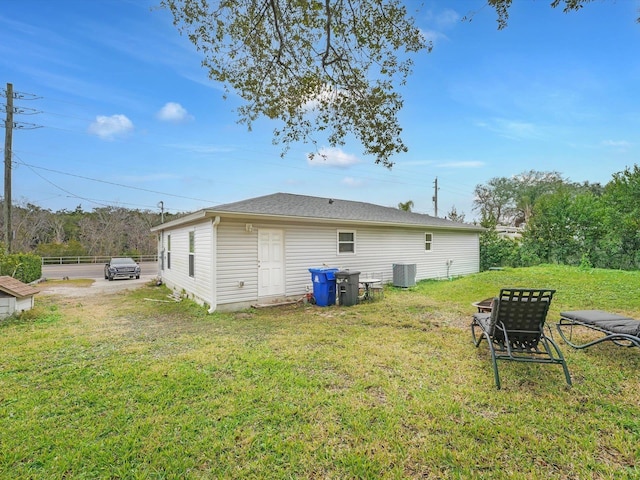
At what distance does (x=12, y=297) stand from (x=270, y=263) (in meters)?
5.54

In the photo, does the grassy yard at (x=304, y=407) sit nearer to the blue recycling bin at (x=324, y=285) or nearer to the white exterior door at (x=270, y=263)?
the blue recycling bin at (x=324, y=285)

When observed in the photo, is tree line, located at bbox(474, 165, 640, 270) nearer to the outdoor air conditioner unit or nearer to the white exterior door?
the outdoor air conditioner unit

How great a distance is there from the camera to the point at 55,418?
9.18 ft

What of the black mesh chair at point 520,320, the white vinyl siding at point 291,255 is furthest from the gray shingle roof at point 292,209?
the black mesh chair at point 520,320

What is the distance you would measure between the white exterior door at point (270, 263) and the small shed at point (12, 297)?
16.8ft

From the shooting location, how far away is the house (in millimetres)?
7699

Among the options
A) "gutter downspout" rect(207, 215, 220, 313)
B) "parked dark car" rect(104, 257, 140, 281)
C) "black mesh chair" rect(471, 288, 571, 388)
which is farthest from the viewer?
"parked dark car" rect(104, 257, 140, 281)

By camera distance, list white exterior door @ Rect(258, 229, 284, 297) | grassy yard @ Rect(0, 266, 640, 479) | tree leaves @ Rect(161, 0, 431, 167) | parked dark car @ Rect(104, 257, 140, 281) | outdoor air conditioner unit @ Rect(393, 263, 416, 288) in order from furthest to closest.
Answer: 1. parked dark car @ Rect(104, 257, 140, 281)
2. outdoor air conditioner unit @ Rect(393, 263, 416, 288)
3. white exterior door @ Rect(258, 229, 284, 297)
4. tree leaves @ Rect(161, 0, 431, 167)
5. grassy yard @ Rect(0, 266, 640, 479)

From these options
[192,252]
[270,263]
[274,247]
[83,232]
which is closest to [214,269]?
[270,263]

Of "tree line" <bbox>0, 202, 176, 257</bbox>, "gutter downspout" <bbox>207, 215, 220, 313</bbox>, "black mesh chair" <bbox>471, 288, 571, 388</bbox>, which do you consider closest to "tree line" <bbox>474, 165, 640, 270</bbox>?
"black mesh chair" <bbox>471, 288, 571, 388</bbox>

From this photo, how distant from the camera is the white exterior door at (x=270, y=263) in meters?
8.34

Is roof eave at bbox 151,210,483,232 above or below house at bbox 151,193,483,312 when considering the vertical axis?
above

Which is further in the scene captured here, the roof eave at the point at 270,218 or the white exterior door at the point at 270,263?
the white exterior door at the point at 270,263

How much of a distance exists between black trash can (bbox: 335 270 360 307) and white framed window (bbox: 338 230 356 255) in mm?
1932
